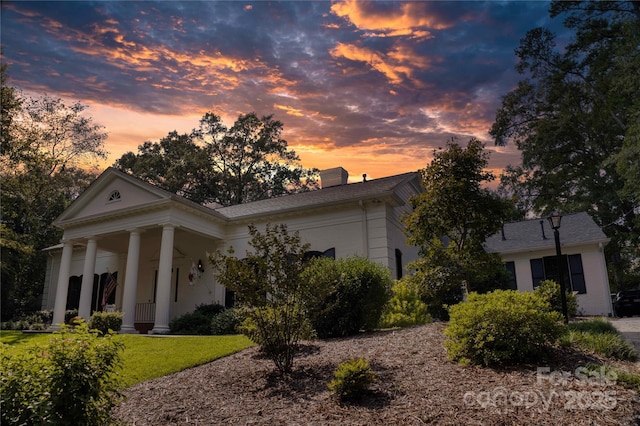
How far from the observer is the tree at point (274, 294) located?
7086mm

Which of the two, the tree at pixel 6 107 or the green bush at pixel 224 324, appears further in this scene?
the tree at pixel 6 107

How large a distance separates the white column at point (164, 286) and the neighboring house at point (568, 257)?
42.8ft

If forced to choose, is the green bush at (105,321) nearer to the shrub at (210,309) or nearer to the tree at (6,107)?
the shrub at (210,309)

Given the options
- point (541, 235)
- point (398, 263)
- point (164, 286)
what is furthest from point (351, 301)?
point (541, 235)

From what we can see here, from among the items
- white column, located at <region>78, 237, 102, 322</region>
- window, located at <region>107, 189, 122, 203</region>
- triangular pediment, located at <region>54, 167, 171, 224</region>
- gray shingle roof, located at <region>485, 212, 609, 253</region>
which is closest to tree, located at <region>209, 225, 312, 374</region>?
triangular pediment, located at <region>54, 167, 171, 224</region>

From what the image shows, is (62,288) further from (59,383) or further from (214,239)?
(59,383)

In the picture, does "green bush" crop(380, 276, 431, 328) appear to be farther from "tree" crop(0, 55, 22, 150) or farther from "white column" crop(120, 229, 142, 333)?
"tree" crop(0, 55, 22, 150)

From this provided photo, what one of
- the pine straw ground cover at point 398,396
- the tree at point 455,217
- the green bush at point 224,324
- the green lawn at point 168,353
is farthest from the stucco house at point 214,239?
the pine straw ground cover at point 398,396

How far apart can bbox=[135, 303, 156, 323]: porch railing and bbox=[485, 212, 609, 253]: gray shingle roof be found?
15369mm

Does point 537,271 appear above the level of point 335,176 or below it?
below

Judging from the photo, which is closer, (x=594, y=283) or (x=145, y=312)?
(x=594, y=283)

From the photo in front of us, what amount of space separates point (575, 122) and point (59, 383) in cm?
3272

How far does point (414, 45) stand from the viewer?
10.5 m

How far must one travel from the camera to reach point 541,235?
798 inches
